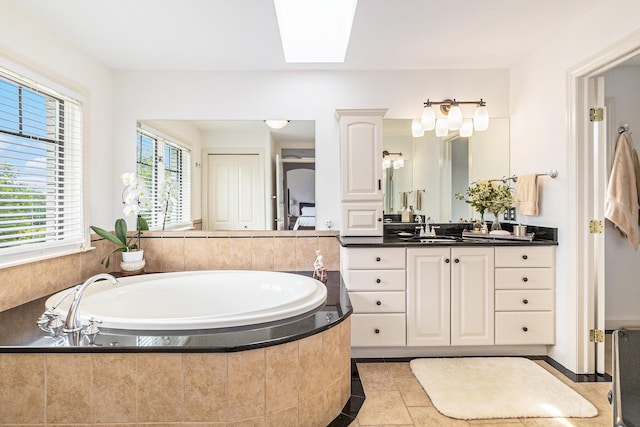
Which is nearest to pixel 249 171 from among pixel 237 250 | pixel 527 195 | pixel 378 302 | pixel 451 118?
pixel 237 250

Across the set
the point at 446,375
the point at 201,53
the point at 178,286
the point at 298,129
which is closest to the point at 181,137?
the point at 201,53

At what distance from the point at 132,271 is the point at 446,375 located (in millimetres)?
2427

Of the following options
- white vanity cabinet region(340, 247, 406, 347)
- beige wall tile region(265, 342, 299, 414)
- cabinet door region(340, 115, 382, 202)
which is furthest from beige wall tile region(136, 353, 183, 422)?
cabinet door region(340, 115, 382, 202)

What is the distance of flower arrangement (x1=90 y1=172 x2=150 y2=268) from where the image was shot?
2.83 m

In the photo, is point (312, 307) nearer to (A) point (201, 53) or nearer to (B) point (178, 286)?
(B) point (178, 286)

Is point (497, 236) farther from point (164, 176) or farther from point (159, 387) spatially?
point (164, 176)

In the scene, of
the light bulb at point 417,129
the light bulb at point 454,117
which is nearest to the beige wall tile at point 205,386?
the light bulb at point 417,129

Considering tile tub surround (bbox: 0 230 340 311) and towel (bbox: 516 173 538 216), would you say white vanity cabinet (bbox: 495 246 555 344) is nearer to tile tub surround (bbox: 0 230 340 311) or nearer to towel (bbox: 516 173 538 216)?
towel (bbox: 516 173 538 216)

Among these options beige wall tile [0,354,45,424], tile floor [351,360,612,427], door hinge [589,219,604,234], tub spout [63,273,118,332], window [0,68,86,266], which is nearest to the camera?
beige wall tile [0,354,45,424]

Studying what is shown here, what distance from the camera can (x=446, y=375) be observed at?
2414mm

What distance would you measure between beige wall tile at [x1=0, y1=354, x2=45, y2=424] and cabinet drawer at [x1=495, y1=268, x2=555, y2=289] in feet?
8.88

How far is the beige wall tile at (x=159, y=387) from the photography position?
156 cm

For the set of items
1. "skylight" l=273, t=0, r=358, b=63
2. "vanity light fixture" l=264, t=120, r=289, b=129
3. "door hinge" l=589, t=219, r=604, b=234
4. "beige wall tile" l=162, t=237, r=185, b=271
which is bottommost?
"beige wall tile" l=162, t=237, r=185, b=271

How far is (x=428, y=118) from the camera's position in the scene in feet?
10.0
